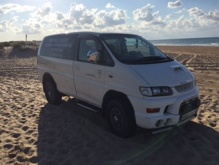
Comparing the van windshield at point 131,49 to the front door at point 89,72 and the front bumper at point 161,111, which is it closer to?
the front door at point 89,72

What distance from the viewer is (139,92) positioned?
4.71 metres

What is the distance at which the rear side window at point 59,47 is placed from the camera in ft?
21.9

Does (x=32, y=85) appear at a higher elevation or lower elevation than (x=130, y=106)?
lower

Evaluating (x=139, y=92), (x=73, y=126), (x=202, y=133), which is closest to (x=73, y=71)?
(x=73, y=126)

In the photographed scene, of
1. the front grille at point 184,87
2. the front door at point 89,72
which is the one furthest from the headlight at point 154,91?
the front door at point 89,72

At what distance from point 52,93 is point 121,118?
10.4ft

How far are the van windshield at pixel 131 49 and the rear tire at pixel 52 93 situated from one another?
8.16 ft

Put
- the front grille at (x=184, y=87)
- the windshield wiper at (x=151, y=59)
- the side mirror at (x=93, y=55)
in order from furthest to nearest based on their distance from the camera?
the side mirror at (x=93, y=55)
the windshield wiper at (x=151, y=59)
the front grille at (x=184, y=87)

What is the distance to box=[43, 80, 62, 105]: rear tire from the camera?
7.59 meters

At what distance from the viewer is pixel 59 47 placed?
7.14 m

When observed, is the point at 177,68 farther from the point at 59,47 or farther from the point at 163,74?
the point at 59,47

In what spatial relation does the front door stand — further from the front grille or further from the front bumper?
the front grille

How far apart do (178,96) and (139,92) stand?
74 centimetres

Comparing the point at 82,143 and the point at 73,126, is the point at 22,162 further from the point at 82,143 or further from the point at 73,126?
the point at 73,126
